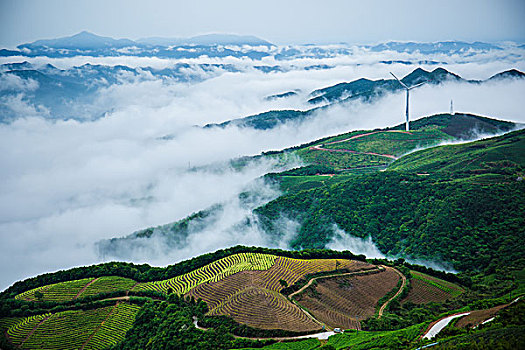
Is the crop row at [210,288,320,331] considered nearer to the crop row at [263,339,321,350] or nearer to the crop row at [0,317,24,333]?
the crop row at [263,339,321,350]

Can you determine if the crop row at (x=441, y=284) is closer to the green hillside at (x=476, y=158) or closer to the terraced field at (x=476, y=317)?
the terraced field at (x=476, y=317)

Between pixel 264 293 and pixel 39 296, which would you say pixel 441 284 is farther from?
pixel 39 296

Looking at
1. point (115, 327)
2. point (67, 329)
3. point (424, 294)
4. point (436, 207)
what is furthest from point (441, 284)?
point (67, 329)

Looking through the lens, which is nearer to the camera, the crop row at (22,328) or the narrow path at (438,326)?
the narrow path at (438,326)

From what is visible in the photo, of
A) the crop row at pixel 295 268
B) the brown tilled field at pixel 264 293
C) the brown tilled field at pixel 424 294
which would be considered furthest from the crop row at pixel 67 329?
the brown tilled field at pixel 424 294

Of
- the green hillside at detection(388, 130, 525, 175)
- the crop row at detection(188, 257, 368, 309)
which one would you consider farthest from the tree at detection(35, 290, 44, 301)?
the green hillside at detection(388, 130, 525, 175)
